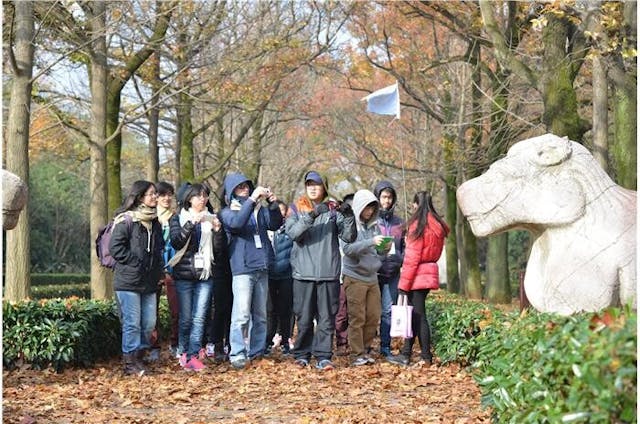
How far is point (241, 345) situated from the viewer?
10.7 meters

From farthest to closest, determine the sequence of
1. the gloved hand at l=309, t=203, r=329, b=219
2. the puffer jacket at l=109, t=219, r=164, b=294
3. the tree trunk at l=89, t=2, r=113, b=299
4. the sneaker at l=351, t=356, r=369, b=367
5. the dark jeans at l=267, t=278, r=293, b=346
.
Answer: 1. the tree trunk at l=89, t=2, r=113, b=299
2. the dark jeans at l=267, t=278, r=293, b=346
3. the sneaker at l=351, t=356, r=369, b=367
4. the gloved hand at l=309, t=203, r=329, b=219
5. the puffer jacket at l=109, t=219, r=164, b=294

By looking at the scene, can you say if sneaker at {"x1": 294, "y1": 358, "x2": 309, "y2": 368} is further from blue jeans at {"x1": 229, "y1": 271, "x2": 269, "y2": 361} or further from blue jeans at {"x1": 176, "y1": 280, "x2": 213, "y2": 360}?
blue jeans at {"x1": 176, "y1": 280, "x2": 213, "y2": 360}

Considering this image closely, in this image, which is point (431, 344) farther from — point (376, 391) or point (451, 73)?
point (451, 73)

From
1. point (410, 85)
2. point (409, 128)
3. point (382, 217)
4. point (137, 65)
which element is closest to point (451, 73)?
point (410, 85)

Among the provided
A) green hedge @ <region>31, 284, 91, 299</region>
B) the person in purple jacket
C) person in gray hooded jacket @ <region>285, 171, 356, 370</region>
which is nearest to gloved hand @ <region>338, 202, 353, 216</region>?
person in gray hooded jacket @ <region>285, 171, 356, 370</region>

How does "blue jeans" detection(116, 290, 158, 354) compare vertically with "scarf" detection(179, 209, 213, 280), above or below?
below

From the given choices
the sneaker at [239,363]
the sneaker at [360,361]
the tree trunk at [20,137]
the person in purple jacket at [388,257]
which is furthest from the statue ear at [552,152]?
the tree trunk at [20,137]

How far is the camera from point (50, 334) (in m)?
10.3

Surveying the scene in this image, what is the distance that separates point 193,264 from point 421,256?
2.46m

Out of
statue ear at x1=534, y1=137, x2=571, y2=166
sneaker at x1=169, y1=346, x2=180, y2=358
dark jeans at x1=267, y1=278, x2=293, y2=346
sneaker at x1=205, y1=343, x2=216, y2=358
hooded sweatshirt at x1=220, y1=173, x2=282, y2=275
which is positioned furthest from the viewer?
dark jeans at x1=267, y1=278, x2=293, y2=346

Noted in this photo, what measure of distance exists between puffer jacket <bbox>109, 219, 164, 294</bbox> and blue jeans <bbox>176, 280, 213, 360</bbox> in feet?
2.23

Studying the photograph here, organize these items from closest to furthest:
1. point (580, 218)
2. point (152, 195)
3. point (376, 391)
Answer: point (580, 218), point (376, 391), point (152, 195)

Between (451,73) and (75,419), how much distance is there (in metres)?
17.6

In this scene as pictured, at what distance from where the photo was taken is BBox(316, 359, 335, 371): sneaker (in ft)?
34.6
